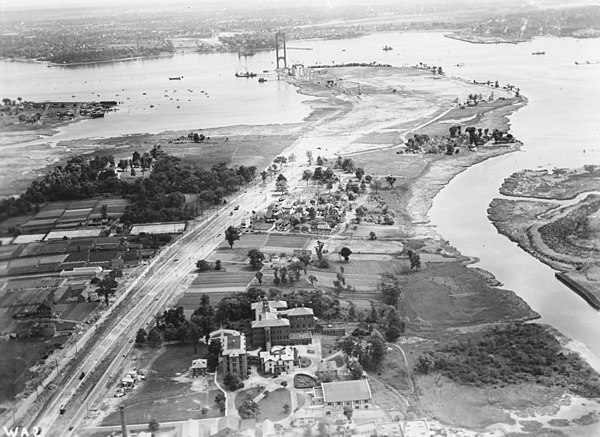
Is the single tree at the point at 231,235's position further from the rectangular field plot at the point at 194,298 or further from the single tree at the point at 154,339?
the single tree at the point at 154,339

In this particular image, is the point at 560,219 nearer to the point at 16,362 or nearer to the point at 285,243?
the point at 285,243

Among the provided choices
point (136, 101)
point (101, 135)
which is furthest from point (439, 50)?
point (101, 135)

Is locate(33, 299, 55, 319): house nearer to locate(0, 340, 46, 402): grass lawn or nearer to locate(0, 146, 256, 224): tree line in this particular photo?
locate(0, 340, 46, 402): grass lawn

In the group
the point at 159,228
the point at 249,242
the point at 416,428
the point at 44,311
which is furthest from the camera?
the point at 159,228

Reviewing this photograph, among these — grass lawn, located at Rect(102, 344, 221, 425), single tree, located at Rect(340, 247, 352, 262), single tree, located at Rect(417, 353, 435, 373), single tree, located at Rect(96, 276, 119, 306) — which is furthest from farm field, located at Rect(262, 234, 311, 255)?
single tree, located at Rect(417, 353, 435, 373)

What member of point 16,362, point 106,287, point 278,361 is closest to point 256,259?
point 106,287

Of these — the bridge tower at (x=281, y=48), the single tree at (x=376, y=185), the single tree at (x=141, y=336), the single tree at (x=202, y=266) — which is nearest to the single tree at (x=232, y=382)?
the single tree at (x=141, y=336)
